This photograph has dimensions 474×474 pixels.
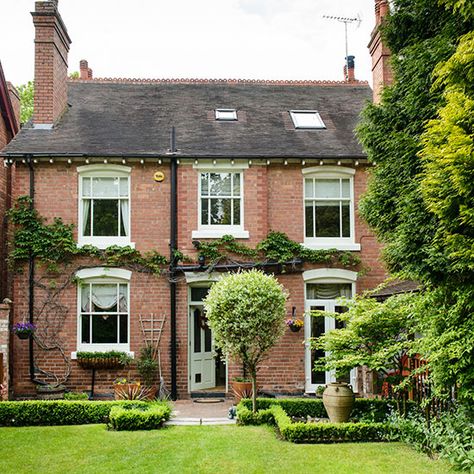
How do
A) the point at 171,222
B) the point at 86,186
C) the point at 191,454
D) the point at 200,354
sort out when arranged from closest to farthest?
the point at 191,454, the point at 171,222, the point at 86,186, the point at 200,354

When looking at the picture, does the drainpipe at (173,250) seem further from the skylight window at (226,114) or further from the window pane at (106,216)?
the skylight window at (226,114)

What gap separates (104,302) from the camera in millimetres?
15461

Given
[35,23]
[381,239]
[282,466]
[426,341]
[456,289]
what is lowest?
[282,466]

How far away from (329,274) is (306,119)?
5109 millimetres

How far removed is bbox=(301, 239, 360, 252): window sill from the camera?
15789mm

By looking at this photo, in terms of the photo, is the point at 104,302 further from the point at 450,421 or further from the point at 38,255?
the point at 450,421

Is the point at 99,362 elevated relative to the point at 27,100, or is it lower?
lower

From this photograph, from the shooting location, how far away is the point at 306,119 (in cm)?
1816

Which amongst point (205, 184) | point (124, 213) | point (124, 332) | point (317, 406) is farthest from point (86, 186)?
point (317, 406)

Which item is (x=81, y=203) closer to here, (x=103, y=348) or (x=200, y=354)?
(x=103, y=348)

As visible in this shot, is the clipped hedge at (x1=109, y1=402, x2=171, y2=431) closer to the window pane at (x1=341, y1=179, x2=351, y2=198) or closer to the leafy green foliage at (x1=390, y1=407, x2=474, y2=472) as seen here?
the leafy green foliage at (x1=390, y1=407, x2=474, y2=472)

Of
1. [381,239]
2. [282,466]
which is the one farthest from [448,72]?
[282,466]

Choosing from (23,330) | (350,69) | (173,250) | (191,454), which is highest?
(350,69)

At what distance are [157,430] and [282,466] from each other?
10.6 ft
